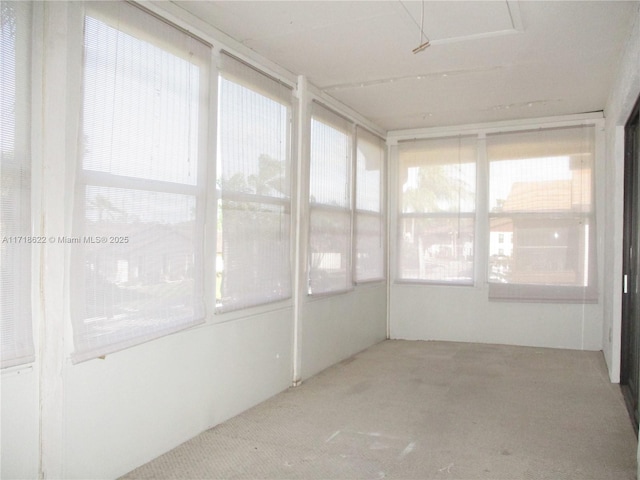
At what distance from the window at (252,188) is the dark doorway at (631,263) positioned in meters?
2.66

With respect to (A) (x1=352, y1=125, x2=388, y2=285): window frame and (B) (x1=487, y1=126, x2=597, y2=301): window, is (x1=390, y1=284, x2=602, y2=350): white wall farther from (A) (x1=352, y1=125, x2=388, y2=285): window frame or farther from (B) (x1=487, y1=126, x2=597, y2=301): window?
(A) (x1=352, y1=125, x2=388, y2=285): window frame

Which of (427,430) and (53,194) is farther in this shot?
(427,430)

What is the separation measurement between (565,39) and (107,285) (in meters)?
3.48

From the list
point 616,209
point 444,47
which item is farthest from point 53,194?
point 616,209

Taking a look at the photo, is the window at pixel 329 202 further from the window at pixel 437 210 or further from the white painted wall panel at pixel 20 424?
the white painted wall panel at pixel 20 424

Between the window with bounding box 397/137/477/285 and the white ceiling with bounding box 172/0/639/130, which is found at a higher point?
the white ceiling with bounding box 172/0/639/130

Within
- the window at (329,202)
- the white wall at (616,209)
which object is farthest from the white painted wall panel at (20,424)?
the white wall at (616,209)

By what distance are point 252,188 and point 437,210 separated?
336 centimetres

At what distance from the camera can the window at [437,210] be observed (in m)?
6.14

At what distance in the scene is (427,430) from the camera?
3.28m

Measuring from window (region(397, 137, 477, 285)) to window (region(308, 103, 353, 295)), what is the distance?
4.73 ft

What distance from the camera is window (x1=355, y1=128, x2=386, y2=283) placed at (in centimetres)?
555

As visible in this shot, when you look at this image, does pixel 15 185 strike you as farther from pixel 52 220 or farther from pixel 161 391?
pixel 161 391

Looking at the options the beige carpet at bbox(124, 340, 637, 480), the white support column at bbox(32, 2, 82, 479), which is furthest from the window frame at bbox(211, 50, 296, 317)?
the white support column at bbox(32, 2, 82, 479)
